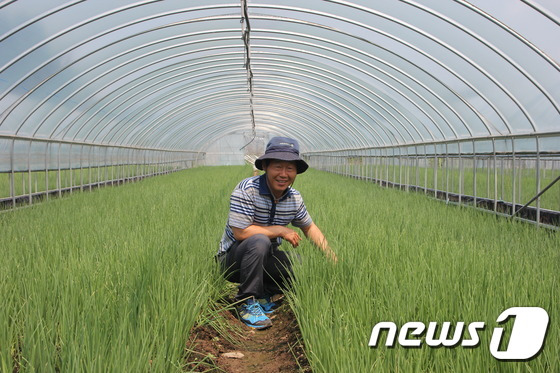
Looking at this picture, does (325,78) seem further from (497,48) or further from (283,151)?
(283,151)

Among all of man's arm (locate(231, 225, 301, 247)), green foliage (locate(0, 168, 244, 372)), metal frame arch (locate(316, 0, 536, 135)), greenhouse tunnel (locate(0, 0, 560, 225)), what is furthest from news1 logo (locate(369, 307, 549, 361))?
metal frame arch (locate(316, 0, 536, 135))

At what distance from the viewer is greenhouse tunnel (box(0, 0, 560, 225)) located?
19.6 feet

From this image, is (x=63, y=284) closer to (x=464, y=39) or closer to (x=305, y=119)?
(x=464, y=39)

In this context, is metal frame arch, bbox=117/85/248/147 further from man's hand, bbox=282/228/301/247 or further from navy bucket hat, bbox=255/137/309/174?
man's hand, bbox=282/228/301/247

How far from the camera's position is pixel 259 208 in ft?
8.50

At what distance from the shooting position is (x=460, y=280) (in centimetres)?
213

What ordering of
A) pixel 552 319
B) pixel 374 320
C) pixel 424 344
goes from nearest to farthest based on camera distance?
pixel 424 344 → pixel 552 319 → pixel 374 320

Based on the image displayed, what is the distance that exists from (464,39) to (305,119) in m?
12.5

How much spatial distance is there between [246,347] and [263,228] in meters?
0.63

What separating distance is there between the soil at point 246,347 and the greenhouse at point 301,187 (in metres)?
0.02

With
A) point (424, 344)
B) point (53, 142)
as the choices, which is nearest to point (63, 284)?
point (424, 344)

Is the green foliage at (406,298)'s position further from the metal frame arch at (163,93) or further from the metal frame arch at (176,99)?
the metal frame arch at (176,99)

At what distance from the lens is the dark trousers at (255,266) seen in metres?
2.46

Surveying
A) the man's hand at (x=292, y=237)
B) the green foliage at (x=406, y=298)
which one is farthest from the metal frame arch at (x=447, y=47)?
the man's hand at (x=292, y=237)
